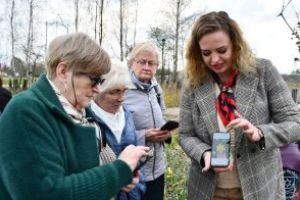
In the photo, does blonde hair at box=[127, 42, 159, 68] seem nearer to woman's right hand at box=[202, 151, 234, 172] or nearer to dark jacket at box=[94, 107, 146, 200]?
dark jacket at box=[94, 107, 146, 200]

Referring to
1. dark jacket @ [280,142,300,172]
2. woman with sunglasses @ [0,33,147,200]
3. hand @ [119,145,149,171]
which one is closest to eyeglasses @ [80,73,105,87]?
woman with sunglasses @ [0,33,147,200]

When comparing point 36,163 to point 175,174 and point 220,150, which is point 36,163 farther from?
point 175,174

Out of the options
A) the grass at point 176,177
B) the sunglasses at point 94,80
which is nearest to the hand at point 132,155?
the sunglasses at point 94,80

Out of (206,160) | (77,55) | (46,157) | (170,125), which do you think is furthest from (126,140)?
(46,157)

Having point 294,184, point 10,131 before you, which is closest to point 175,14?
point 294,184

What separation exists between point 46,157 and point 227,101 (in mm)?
1198

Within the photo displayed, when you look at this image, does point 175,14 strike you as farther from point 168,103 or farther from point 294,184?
point 294,184

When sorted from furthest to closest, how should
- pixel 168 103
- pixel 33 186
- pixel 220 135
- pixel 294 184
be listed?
pixel 168 103, pixel 294 184, pixel 220 135, pixel 33 186

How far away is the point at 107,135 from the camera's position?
9.11ft

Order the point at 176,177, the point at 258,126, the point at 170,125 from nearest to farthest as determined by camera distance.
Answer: the point at 258,126 → the point at 170,125 → the point at 176,177

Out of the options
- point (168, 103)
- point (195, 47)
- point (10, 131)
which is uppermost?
point (195, 47)

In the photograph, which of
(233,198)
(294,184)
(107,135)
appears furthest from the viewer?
(294,184)

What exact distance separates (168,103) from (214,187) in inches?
476

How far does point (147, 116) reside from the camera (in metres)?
3.38
